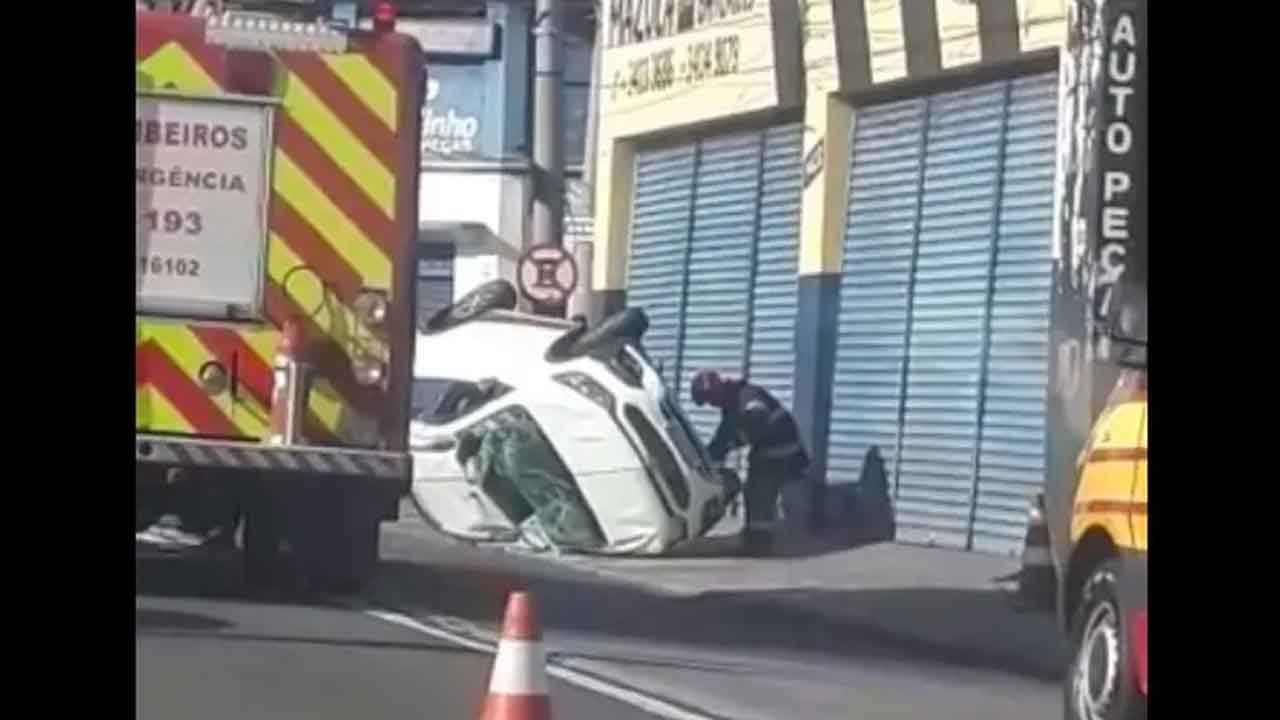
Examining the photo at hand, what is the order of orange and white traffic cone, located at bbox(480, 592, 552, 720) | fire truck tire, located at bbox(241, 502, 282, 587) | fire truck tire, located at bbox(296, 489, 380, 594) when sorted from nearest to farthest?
orange and white traffic cone, located at bbox(480, 592, 552, 720)
fire truck tire, located at bbox(296, 489, 380, 594)
fire truck tire, located at bbox(241, 502, 282, 587)

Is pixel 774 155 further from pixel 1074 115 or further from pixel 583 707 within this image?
pixel 583 707

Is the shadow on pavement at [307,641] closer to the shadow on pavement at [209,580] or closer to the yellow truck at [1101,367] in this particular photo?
the shadow on pavement at [209,580]

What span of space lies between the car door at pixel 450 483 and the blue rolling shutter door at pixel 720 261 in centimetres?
34

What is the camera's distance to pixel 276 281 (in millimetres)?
4898

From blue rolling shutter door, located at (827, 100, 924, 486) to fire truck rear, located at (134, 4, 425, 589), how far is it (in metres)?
0.72

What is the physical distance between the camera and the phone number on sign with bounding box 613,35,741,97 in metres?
4.51

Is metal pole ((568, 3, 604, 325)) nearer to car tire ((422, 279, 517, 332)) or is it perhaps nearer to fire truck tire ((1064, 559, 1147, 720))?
car tire ((422, 279, 517, 332))

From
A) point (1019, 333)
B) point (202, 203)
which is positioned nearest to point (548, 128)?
point (202, 203)

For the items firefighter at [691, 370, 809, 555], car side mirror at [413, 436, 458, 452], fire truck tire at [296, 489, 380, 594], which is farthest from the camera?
fire truck tire at [296, 489, 380, 594]

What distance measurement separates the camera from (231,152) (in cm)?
464

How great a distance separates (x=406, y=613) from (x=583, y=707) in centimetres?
40

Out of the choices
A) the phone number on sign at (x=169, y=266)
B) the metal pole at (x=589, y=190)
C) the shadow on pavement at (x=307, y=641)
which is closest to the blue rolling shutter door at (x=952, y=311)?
the metal pole at (x=589, y=190)

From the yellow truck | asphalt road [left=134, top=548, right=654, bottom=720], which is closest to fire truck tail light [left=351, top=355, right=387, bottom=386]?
asphalt road [left=134, top=548, right=654, bottom=720]
